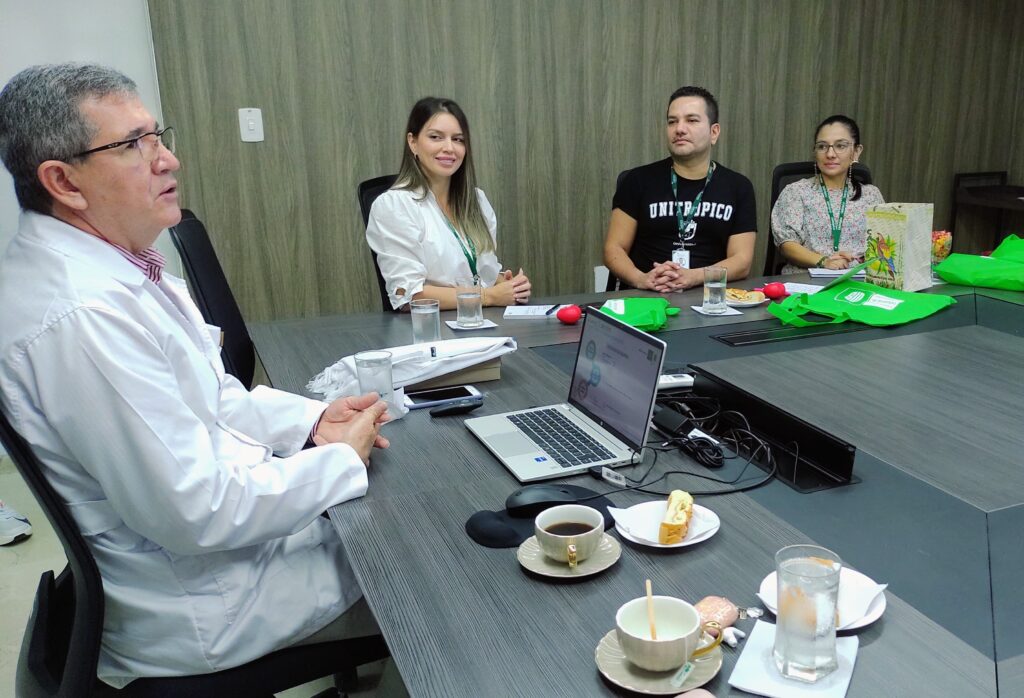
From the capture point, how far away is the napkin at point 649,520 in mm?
1134

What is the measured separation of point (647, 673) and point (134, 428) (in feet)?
2.33

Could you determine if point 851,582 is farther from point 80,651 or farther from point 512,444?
point 80,651

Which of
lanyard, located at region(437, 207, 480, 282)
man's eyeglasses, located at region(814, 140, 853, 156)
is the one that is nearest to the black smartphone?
lanyard, located at region(437, 207, 480, 282)

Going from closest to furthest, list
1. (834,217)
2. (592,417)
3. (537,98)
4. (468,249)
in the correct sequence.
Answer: (592,417), (468,249), (834,217), (537,98)

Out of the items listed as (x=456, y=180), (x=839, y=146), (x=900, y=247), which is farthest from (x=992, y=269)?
(x=456, y=180)

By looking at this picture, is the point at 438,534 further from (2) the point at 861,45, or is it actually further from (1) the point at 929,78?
(1) the point at 929,78

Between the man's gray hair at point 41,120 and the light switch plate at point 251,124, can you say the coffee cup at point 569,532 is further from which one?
the light switch plate at point 251,124

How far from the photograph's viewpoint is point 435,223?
110 inches

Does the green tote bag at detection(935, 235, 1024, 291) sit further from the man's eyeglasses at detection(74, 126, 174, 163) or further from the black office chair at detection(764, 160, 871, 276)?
the man's eyeglasses at detection(74, 126, 174, 163)

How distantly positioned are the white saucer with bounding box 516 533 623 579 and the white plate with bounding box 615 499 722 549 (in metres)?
0.03

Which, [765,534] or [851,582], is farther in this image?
[765,534]

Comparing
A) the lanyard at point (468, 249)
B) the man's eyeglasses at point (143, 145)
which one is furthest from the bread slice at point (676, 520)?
the lanyard at point (468, 249)

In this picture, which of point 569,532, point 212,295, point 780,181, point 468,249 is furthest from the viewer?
point 780,181

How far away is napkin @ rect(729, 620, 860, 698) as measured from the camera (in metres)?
0.84
